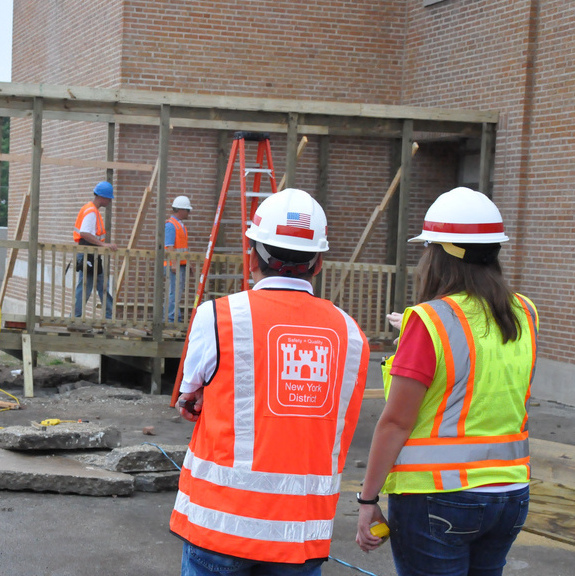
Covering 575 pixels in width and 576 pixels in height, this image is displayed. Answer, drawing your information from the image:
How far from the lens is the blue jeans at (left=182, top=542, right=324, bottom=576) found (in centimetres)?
241

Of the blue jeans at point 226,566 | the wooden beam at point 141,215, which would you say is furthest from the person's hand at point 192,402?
the wooden beam at point 141,215

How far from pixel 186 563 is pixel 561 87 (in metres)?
9.38

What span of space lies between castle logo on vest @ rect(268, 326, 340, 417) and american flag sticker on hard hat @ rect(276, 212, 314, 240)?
290 mm

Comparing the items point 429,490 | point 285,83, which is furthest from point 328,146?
point 429,490

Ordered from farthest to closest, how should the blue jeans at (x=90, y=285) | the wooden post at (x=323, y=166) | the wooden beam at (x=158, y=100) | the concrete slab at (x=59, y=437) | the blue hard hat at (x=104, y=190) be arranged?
1. the wooden post at (x=323, y=166)
2. the blue hard hat at (x=104, y=190)
3. the blue jeans at (x=90, y=285)
4. the wooden beam at (x=158, y=100)
5. the concrete slab at (x=59, y=437)

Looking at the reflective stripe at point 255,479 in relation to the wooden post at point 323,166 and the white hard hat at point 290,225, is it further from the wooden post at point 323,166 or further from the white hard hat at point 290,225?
the wooden post at point 323,166

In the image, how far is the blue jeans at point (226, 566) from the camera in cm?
241

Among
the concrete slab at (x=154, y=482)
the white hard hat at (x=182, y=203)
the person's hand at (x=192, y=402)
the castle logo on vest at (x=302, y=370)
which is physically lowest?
the concrete slab at (x=154, y=482)

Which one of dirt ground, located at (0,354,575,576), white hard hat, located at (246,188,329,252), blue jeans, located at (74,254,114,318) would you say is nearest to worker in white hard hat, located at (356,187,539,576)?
white hard hat, located at (246,188,329,252)

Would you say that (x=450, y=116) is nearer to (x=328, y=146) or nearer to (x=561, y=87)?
(x=561, y=87)

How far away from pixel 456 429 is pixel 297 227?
2.45ft

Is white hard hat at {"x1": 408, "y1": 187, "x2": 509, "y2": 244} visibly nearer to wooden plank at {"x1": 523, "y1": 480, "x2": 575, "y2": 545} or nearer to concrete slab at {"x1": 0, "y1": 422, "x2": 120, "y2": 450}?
wooden plank at {"x1": 523, "y1": 480, "x2": 575, "y2": 545}

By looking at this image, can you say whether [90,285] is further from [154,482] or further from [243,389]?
[243,389]

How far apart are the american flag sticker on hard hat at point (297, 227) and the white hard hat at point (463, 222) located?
1.19 feet
